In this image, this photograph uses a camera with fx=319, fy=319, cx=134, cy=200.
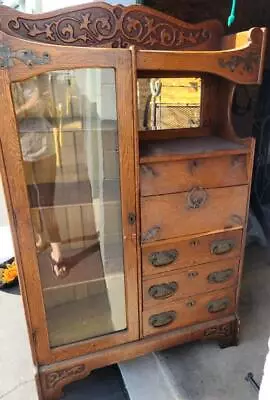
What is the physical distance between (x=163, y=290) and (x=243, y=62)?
89cm

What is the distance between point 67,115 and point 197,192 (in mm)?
536

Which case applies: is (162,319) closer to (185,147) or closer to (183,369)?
(183,369)

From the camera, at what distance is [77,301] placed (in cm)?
128

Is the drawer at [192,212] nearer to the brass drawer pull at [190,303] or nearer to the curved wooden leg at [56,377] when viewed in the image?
the brass drawer pull at [190,303]

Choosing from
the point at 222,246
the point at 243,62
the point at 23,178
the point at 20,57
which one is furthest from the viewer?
the point at 222,246

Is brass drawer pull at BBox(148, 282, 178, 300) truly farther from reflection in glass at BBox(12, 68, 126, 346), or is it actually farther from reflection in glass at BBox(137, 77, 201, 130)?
reflection in glass at BBox(137, 77, 201, 130)

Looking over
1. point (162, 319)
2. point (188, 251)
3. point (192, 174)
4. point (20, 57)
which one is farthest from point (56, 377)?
point (20, 57)

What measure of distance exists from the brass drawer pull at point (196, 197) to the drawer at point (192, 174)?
0.07 feet

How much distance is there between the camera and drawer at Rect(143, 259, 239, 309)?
49.7 inches

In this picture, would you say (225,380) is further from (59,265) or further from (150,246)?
(59,265)

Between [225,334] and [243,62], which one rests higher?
[243,62]

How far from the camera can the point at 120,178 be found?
1.08 meters

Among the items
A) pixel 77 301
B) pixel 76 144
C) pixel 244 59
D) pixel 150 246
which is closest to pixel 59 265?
pixel 77 301

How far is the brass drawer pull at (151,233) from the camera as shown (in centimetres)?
117
